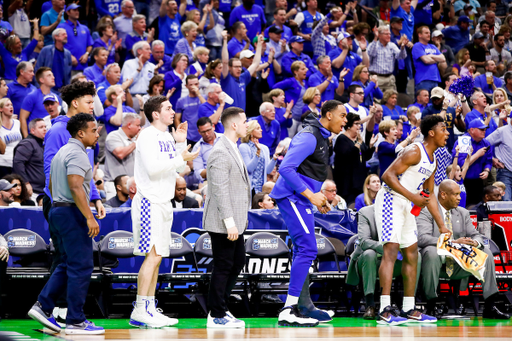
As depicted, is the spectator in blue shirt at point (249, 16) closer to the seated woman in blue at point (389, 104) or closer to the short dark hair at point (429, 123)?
the seated woman in blue at point (389, 104)

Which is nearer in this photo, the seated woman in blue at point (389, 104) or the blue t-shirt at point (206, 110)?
the blue t-shirt at point (206, 110)

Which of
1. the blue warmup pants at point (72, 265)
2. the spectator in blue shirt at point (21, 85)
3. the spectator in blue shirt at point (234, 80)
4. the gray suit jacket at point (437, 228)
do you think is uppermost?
the spectator in blue shirt at point (234, 80)

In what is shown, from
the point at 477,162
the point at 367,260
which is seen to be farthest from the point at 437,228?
the point at 477,162

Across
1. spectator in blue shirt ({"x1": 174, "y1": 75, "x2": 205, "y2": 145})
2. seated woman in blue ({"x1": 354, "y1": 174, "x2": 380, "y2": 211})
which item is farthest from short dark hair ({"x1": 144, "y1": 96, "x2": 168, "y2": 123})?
spectator in blue shirt ({"x1": 174, "y1": 75, "x2": 205, "y2": 145})

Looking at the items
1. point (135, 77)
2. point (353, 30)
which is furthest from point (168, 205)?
point (353, 30)

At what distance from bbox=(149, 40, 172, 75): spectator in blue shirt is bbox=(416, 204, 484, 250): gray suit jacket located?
661cm

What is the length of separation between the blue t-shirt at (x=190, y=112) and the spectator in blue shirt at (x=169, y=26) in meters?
3.23

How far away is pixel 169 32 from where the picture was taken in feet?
49.2

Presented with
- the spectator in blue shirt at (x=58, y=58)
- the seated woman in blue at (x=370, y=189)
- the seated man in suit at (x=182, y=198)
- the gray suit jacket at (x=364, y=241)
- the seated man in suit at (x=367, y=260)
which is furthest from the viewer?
the spectator in blue shirt at (x=58, y=58)

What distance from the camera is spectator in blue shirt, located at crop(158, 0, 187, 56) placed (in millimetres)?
14938

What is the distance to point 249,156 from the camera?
10.5 m

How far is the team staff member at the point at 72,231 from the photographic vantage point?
5848 millimetres

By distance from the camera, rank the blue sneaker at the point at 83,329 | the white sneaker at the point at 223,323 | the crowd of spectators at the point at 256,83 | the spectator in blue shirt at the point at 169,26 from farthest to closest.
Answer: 1. the spectator in blue shirt at the point at 169,26
2. the crowd of spectators at the point at 256,83
3. the white sneaker at the point at 223,323
4. the blue sneaker at the point at 83,329

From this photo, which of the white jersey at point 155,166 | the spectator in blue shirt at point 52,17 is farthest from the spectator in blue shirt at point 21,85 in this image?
the white jersey at point 155,166
